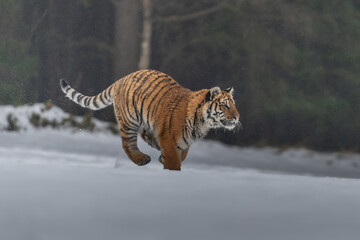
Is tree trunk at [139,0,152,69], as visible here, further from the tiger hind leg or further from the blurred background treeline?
the tiger hind leg

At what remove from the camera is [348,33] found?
23.1ft

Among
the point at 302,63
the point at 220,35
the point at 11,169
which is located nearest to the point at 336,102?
the point at 302,63

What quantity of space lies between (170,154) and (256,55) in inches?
119

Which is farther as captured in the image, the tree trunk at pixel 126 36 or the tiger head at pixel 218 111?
the tree trunk at pixel 126 36

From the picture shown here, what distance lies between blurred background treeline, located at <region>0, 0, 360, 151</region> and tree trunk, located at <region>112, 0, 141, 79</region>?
0.04 ft

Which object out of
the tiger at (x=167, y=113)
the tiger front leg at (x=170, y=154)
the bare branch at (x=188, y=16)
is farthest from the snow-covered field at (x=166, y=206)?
the bare branch at (x=188, y=16)

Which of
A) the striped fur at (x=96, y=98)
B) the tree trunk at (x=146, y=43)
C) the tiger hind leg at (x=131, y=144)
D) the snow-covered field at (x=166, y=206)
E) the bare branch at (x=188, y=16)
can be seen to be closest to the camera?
the snow-covered field at (x=166, y=206)

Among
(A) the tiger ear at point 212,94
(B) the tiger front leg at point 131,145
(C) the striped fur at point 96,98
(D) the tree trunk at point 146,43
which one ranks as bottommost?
(B) the tiger front leg at point 131,145

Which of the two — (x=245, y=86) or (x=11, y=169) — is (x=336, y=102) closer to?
(x=245, y=86)

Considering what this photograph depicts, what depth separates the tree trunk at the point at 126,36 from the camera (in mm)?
6918

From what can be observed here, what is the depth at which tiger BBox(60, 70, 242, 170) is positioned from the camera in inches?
172

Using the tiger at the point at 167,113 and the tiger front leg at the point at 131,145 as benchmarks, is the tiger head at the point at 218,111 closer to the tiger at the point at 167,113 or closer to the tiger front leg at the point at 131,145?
the tiger at the point at 167,113

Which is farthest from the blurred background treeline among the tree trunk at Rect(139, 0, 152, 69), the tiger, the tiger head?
the tiger head

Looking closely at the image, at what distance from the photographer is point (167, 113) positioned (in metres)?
4.46
